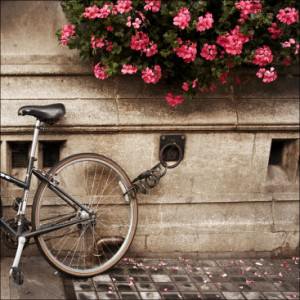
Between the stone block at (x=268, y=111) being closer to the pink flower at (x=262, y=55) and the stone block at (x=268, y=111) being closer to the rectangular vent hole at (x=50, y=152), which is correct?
the pink flower at (x=262, y=55)

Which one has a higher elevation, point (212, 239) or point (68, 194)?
point (68, 194)

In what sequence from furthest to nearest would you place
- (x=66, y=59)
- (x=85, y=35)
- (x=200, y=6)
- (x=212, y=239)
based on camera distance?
(x=212, y=239), (x=66, y=59), (x=85, y=35), (x=200, y=6)

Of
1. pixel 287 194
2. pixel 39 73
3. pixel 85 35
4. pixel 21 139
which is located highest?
pixel 85 35

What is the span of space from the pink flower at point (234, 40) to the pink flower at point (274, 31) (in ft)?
0.87

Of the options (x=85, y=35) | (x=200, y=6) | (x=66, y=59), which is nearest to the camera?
(x=200, y=6)

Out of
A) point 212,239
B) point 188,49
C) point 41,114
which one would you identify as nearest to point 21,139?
point 41,114

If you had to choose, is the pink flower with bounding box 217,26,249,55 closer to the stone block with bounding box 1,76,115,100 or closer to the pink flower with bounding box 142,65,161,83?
the pink flower with bounding box 142,65,161,83

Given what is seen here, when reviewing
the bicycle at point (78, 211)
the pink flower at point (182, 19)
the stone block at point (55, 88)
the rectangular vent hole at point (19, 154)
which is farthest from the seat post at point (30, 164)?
the pink flower at point (182, 19)

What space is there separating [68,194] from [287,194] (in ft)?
7.07

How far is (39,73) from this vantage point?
519cm

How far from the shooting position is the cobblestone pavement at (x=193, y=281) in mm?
5023

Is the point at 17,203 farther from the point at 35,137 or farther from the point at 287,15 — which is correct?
the point at 287,15

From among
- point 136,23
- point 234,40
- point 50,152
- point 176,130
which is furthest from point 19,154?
point 234,40

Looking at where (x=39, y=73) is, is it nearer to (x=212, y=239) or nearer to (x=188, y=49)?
(x=188, y=49)
